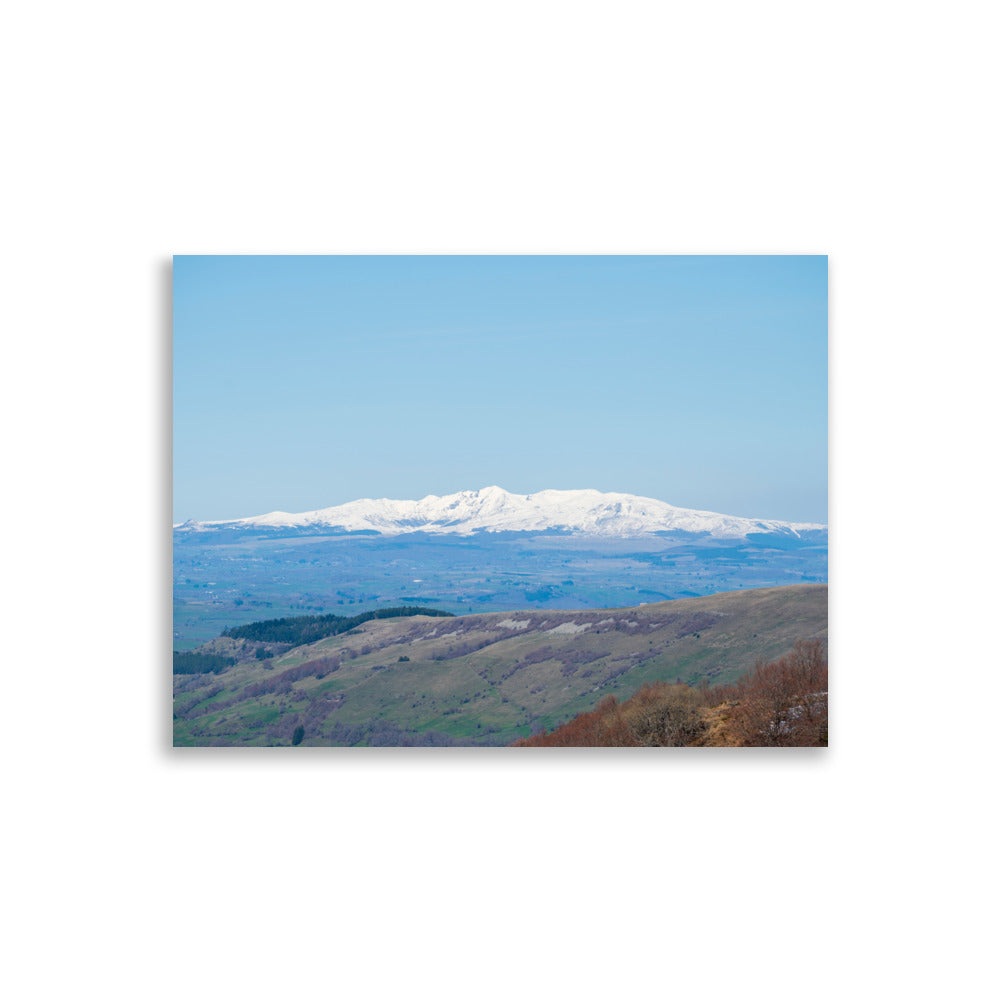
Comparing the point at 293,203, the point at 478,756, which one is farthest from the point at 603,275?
the point at 478,756

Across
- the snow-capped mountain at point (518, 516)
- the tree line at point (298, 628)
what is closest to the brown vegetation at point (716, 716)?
the snow-capped mountain at point (518, 516)

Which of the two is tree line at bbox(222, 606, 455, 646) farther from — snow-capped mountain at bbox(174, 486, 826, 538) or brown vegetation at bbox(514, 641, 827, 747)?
brown vegetation at bbox(514, 641, 827, 747)

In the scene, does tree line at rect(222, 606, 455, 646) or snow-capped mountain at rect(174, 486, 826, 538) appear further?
snow-capped mountain at rect(174, 486, 826, 538)

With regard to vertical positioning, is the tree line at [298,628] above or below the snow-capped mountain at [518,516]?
below

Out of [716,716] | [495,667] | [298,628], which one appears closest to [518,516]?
[495,667]

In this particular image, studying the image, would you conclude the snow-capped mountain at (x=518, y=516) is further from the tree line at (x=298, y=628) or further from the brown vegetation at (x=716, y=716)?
the brown vegetation at (x=716, y=716)

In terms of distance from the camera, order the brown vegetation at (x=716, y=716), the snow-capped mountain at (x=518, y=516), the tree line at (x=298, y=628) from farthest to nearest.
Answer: the snow-capped mountain at (x=518, y=516)
the tree line at (x=298, y=628)
the brown vegetation at (x=716, y=716)

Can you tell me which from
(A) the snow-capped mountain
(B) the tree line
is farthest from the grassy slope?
(A) the snow-capped mountain
